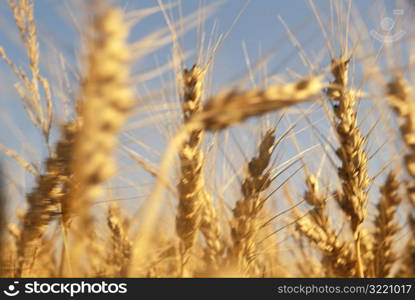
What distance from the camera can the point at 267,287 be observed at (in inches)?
57.6

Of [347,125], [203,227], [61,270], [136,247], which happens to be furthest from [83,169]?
[203,227]

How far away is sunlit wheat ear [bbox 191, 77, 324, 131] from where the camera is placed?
2.71 feet

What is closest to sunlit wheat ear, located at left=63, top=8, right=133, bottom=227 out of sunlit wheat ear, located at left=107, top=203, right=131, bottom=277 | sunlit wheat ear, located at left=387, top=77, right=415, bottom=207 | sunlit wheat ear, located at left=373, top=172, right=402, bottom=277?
sunlit wheat ear, located at left=387, top=77, right=415, bottom=207

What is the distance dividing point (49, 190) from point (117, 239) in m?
0.95

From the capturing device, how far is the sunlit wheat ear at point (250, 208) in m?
1.49

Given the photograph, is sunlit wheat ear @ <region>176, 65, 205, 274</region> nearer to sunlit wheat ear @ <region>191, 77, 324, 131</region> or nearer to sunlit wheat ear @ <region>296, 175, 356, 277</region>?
sunlit wheat ear @ <region>296, 175, 356, 277</region>

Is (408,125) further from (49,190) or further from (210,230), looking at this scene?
(49,190)

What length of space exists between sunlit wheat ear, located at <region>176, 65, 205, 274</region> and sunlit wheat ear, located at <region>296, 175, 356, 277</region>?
420 millimetres

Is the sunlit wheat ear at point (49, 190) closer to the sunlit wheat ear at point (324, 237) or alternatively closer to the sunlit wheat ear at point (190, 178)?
the sunlit wheat ear at point (190, 178)

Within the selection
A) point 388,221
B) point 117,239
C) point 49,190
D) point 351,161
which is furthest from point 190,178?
point 388,221

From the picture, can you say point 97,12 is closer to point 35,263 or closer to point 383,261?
point 35,263

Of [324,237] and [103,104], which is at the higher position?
[324,237]

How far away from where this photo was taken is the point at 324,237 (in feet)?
6.10

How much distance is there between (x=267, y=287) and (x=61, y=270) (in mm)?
610
